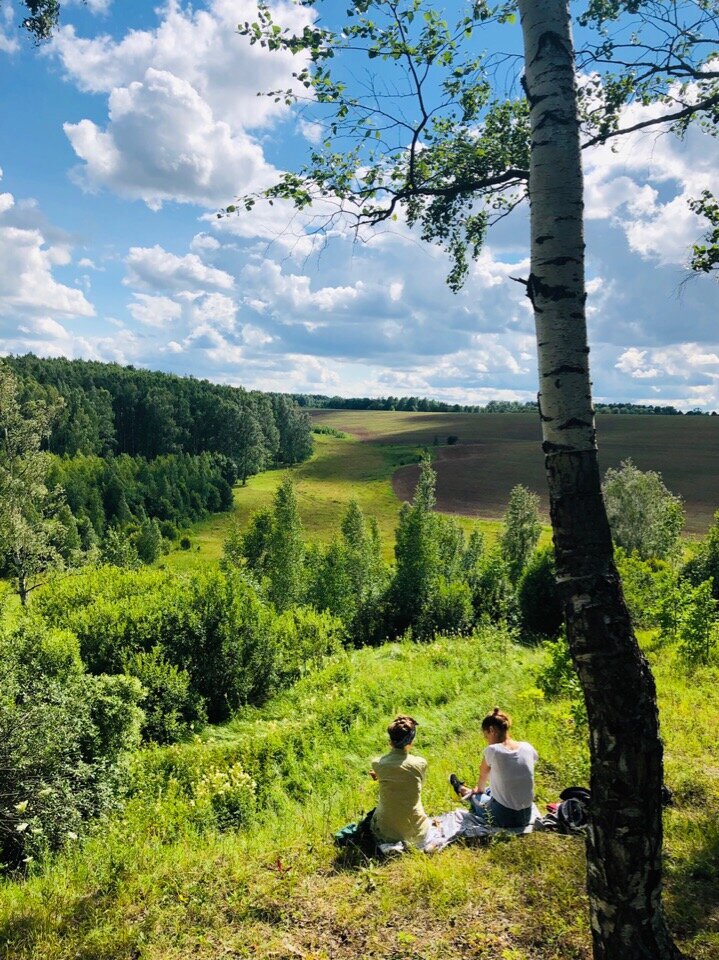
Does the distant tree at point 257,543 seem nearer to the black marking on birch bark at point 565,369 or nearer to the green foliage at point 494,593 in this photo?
the green foliage at point 494,593

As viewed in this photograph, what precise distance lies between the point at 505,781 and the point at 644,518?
145ft

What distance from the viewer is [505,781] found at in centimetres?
Result: 588

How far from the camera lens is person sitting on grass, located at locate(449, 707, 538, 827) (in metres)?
5.79

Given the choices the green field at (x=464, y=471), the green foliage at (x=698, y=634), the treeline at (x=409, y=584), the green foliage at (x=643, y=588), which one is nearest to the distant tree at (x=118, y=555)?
the green field at (x=464, y=471)

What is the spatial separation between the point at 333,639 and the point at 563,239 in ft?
73.0

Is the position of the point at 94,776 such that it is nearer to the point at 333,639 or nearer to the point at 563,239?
the point at 563,239

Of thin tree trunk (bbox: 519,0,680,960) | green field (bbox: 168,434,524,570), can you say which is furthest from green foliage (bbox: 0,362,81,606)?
thin tree trunk (bbox: 519,0,680,960)

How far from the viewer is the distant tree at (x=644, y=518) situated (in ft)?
143

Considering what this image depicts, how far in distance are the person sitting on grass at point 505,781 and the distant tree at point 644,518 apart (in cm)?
4092

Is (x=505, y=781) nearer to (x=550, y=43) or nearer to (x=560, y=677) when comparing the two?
(x=560, y=677)

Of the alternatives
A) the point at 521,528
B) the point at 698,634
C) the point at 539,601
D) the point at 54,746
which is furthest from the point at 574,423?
the point at 521,528

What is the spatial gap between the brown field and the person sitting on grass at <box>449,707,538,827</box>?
181ft

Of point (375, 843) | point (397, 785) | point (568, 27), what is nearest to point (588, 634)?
point (568, 27)

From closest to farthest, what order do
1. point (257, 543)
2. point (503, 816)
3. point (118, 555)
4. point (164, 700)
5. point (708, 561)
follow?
point (503, 816) → point (164, 700) → point (708, 561) → point (257, 543) → point (118, 555)
